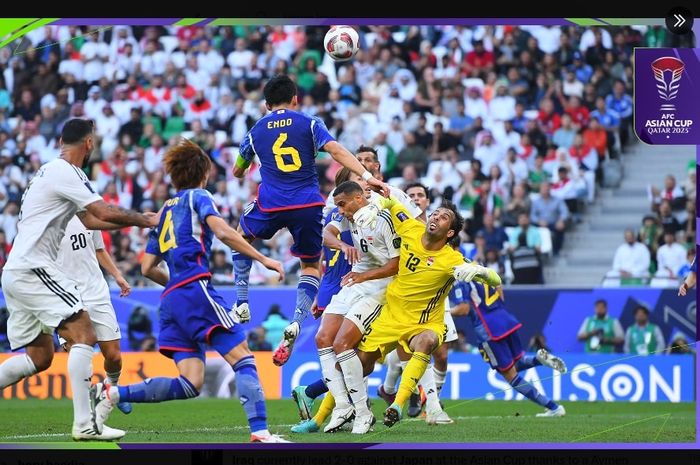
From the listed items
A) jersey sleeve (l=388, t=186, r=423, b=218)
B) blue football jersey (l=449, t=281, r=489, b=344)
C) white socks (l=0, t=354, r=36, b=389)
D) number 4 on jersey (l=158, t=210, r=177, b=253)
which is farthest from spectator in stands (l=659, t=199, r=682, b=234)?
white socks (l=0, t=354, r=36, b=389)

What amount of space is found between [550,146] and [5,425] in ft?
37.1

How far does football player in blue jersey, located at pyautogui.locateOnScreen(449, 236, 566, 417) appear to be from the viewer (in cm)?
1336

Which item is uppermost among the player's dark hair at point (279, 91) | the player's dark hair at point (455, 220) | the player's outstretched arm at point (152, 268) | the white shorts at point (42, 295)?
the player's dark hair at point (279, 91)

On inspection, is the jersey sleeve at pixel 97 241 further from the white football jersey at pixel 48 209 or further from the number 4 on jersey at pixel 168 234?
the number 4 on jersey at pixel 168 234

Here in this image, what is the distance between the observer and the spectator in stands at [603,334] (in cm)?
1652

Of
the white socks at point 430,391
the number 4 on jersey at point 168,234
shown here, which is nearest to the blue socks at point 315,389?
the white socks at point 430,391

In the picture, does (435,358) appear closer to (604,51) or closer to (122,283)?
(122,283)

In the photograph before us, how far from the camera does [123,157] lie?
19719mm

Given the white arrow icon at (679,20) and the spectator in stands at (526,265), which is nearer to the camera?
the white arrow icon at (679,20)

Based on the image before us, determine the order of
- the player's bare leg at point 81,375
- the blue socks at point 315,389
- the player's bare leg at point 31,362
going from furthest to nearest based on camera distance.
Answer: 1. the blue socks at point 315,389
2. the player's bare leg at point 31,362
3. the player's bare leg at point 81,375

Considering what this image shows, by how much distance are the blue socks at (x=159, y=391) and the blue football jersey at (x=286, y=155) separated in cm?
254

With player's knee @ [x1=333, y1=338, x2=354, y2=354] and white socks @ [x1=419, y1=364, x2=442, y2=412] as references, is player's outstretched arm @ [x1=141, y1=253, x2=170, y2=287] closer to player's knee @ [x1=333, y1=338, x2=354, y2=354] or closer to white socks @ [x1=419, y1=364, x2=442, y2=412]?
player's knee @ [x1=333, y1=338, x2=354, y2=354]

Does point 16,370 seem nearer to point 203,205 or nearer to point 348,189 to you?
point 203,205

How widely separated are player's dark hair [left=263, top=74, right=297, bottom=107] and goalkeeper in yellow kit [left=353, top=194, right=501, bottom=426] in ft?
4.12
